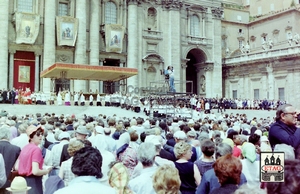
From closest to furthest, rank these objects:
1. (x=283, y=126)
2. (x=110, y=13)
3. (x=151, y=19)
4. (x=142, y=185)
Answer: (x=142, y=185), (x=283, y=126), (x=110, y=13), (x=151, y=19)

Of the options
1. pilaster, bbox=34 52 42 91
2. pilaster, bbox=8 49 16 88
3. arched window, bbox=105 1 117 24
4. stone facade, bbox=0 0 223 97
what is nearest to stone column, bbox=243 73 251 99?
stone facade, bbox=0 0 223 97

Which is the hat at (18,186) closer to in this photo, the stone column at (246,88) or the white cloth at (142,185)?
the white cloth at (142,185)

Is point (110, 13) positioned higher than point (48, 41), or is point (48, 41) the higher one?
point (110, 13)

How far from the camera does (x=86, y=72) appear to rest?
33062 millimetres

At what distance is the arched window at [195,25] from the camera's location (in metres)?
47.8

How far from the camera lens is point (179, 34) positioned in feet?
149

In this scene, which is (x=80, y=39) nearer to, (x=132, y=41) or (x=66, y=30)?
(x=66, y=30)

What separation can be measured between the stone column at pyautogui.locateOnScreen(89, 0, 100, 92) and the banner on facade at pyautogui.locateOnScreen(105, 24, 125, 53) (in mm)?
1007

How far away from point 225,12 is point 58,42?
25.4 meters

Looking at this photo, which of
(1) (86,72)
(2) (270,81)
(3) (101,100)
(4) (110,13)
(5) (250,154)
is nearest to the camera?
(5) (250,154)

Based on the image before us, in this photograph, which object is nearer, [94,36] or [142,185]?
[142,185]

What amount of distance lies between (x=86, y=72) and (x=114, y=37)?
8935 mm

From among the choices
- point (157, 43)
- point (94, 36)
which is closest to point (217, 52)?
point (157, 43)

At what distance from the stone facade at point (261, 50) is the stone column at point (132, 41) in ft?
45.6
